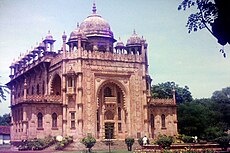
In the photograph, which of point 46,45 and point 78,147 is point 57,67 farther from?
point 78,147

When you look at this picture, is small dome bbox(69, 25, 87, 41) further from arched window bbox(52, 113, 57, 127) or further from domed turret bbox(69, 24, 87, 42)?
arched window bbox(52, 113, 57, 127)

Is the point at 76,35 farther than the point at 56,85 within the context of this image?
No

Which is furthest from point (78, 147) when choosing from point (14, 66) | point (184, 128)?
point (14, 66)

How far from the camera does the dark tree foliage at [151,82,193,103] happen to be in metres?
47.1

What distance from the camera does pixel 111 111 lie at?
103 feet

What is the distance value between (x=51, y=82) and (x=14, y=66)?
11.5m

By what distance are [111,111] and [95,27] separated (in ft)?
27.2

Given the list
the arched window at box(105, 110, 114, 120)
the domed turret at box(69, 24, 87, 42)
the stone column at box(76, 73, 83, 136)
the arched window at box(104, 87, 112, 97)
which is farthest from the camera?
the arched window at box(104, 87, 112, 97)

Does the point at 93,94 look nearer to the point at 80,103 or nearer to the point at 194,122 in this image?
the point at 80,103

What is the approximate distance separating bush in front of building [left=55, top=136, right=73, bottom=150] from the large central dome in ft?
33.7

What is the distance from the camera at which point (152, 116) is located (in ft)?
110

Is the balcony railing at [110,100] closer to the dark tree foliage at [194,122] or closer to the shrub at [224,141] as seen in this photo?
the dark tree foliage at [194,122]

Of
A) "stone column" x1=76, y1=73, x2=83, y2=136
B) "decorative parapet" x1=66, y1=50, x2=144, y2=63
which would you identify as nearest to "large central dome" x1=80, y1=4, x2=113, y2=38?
"decorative parapet" x1=66, y1=50, x2=144, y2=63

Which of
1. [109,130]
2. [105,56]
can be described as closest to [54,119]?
[109,130]
